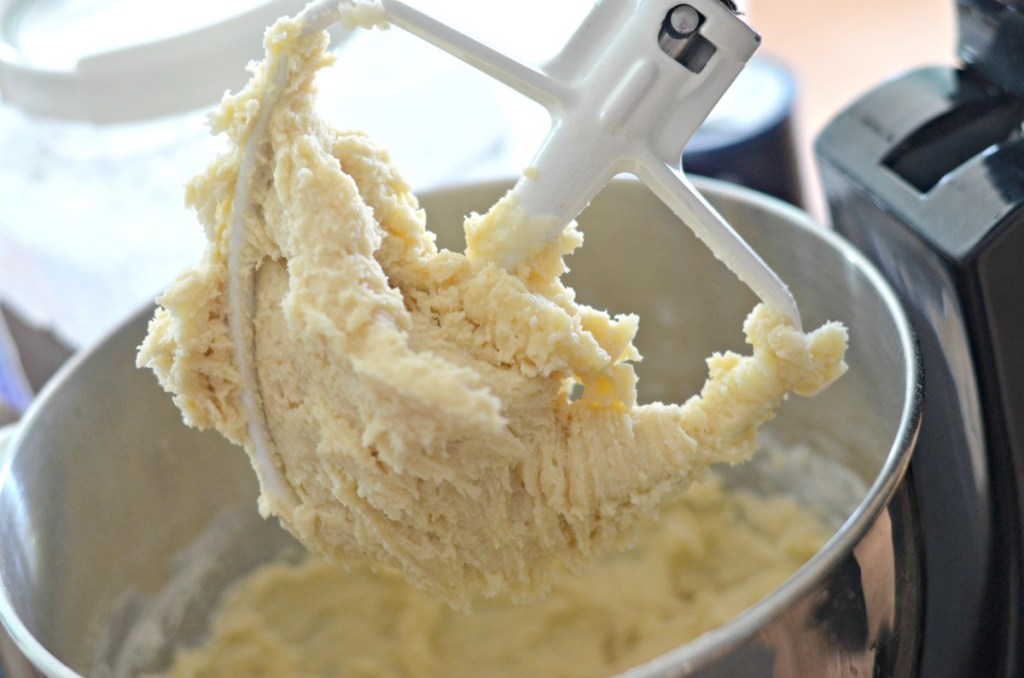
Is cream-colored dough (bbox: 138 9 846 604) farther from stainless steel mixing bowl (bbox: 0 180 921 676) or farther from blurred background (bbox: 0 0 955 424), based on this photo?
blurred background (bbox: 0 0 955 424)

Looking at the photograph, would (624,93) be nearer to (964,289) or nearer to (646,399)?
(964,289)

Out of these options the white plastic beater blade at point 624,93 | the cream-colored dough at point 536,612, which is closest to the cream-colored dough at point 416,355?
the white plastic beater blade at point 624,93

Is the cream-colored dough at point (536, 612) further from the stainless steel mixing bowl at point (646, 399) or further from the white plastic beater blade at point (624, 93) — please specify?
the white plastic beater blade at point (624, 93)

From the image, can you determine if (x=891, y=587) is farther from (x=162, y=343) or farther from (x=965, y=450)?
(x=162, y=343)

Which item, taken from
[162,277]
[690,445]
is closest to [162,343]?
[690,445]

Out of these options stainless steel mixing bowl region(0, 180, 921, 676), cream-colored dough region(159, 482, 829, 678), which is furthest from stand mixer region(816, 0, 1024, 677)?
cream-colored dough region(159, 482, 829, 678)

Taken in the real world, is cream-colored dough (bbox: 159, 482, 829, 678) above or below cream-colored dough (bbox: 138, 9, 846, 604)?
below
